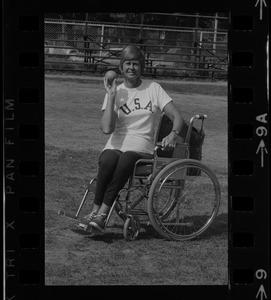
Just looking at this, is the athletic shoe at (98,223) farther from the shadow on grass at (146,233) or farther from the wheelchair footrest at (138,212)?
the wheelchair footrest at (138,212)

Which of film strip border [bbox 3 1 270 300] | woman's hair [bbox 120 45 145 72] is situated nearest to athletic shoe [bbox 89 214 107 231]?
film strip border [bbox 3 1 270 300]

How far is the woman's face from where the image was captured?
4.12 metres

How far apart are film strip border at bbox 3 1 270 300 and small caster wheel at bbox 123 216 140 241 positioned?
0.67 meters

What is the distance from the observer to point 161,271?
13.2 feet

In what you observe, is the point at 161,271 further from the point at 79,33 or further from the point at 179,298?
the point at 79,33

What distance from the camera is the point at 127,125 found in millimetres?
4410

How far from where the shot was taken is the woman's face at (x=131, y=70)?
412 cm

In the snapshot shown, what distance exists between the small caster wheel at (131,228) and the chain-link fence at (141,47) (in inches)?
31.3

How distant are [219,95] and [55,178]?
2.70 ft

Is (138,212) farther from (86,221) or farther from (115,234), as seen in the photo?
(86,221)
